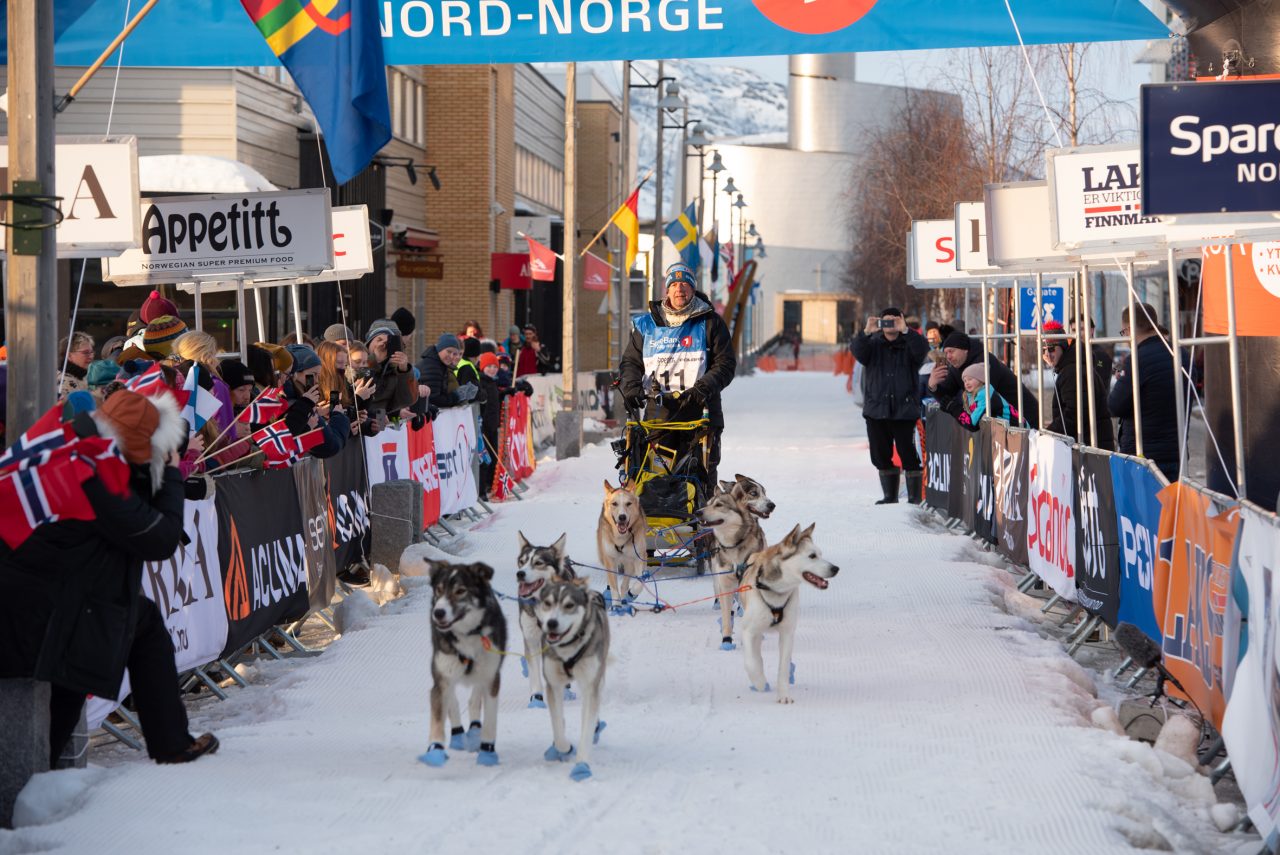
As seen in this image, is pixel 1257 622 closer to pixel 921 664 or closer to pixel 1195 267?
pixel 921 664

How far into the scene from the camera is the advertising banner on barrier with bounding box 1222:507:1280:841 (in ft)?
18.1

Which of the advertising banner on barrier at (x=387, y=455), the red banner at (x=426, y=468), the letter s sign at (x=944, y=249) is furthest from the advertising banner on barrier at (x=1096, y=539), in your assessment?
the letter s sign at (x=944, y=249)

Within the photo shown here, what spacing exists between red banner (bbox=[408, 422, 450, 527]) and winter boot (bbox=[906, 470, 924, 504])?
518 cm

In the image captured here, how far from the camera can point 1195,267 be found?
3117 centimetres

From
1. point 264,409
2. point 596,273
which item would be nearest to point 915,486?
point 264,409

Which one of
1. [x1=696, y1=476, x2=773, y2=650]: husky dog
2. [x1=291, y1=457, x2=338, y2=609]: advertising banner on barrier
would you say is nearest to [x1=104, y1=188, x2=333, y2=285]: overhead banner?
[x1=291, y1=457, x2=338, y2=609]: advertising banner on barrier

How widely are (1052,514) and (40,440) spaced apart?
6819 millimetres

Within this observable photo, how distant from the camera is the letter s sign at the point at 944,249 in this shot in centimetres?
1770

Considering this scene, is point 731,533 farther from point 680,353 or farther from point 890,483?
point 890,483

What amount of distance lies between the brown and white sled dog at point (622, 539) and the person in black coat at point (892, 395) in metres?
6.64

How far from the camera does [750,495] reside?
10.2 m

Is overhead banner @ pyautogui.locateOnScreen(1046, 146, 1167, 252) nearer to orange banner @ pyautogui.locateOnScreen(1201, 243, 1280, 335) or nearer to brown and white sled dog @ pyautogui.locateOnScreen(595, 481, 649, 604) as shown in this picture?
orange banner @ pyautogui.locateOnScreen(1201, 243, 1280, 335)

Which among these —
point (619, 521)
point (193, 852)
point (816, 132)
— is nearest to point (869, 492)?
point (619, 521)

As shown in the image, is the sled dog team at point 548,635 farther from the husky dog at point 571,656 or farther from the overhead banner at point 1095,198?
the overhead banner at point 1095,198
